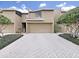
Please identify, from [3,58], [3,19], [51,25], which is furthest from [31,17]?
[3,58]

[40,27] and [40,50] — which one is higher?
[40,50]

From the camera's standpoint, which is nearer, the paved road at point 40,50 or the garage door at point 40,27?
the paved road at point 40,50

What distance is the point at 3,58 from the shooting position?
9.42m

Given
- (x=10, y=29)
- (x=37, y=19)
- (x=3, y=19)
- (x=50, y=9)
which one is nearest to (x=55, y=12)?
(x=50, y=9)

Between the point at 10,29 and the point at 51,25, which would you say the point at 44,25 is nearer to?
the point at 51,25

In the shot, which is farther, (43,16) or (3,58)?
(43,16)

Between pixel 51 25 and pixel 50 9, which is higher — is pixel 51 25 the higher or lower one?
the lower one

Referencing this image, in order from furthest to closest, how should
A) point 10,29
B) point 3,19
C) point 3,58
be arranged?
1. point 10,29
2. point 3,19
3. point 3,58

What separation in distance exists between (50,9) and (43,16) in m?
2.19

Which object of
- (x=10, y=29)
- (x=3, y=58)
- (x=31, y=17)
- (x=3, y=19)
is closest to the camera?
(x=3, y=58)

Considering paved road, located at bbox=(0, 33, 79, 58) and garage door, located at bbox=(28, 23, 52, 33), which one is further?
garage door, located at bbox=(28, 23, 52, 33)

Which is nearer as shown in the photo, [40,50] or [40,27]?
[40,50]

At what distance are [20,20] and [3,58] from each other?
33.7 metres

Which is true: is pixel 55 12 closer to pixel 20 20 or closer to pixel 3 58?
pixel 20 20
